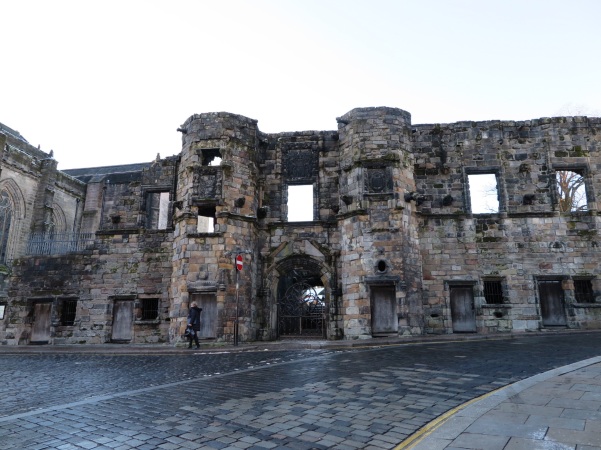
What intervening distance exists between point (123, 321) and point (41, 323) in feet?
11.6

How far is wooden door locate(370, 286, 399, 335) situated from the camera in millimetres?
15594

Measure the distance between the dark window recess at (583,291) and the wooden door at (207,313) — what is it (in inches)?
530

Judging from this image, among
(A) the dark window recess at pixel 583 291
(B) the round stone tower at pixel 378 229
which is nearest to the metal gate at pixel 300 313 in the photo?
(B) the round stone tower at pixel 378 229

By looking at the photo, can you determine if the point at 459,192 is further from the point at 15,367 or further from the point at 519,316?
the point at 15,367

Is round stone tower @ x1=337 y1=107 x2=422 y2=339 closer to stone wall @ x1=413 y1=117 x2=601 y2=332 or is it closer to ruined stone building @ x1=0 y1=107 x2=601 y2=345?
ruined stone building @ x1=0 y1=107 x2=601 y2=345

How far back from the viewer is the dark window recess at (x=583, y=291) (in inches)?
659

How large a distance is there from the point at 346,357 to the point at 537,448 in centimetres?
693

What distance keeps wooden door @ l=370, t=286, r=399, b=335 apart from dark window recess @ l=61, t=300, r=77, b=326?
12.2 m

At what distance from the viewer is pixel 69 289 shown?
18.5 metres

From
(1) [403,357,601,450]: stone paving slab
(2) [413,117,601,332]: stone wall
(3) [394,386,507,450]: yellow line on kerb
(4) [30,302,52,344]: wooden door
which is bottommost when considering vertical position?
(3) [394,386,507,450]: yellow line on kerb

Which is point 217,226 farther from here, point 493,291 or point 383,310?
point 493,291

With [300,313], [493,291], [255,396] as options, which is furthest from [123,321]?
[493,291]

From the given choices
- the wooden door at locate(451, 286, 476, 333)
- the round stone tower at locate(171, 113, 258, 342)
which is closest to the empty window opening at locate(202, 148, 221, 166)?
the round stone tower at locate(171, 113, 258, 342)

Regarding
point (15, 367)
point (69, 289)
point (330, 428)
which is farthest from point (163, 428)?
point (69, 289)
